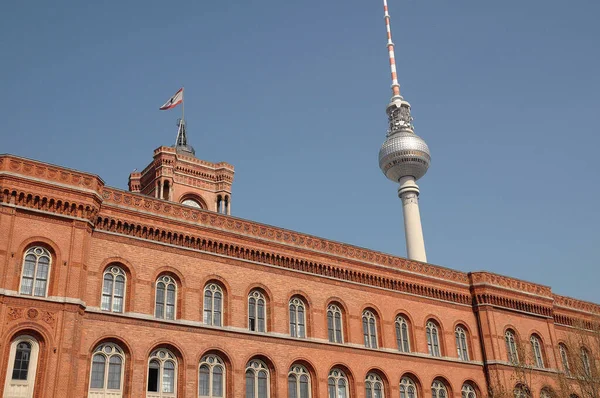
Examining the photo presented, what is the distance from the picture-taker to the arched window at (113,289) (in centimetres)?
2941

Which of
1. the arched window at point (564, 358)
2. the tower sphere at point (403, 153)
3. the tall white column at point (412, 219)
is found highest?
the tower sphere at point (403, 153)

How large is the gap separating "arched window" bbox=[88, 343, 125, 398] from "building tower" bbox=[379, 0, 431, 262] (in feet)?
143

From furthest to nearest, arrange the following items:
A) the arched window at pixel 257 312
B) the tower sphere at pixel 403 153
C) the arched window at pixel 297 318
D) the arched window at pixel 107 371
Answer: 1. the tower sphere at pixel 403 153
2. the arched window at pixel 297 318
3. the arched window at pixel 257 312
4. the arched window at pixel 107 371

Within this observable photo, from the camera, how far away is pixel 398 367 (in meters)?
37.9

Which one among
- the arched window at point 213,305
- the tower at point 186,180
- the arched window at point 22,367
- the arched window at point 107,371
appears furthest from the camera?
the tower at point 186,180

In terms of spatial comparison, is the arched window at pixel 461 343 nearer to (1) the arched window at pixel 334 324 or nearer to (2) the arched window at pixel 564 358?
(2) the arched window at pixel 564 358

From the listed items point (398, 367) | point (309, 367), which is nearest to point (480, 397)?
point (398, 367)

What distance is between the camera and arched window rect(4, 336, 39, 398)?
82.3 feet

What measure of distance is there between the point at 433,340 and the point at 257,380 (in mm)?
13601

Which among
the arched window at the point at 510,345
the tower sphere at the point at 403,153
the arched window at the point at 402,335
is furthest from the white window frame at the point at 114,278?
the tower sphere at the point at 403,153

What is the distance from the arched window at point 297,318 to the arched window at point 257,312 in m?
1.76

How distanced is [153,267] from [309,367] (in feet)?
32.9

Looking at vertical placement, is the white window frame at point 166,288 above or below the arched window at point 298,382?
above

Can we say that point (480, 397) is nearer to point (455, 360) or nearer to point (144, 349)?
point (455, 360)
